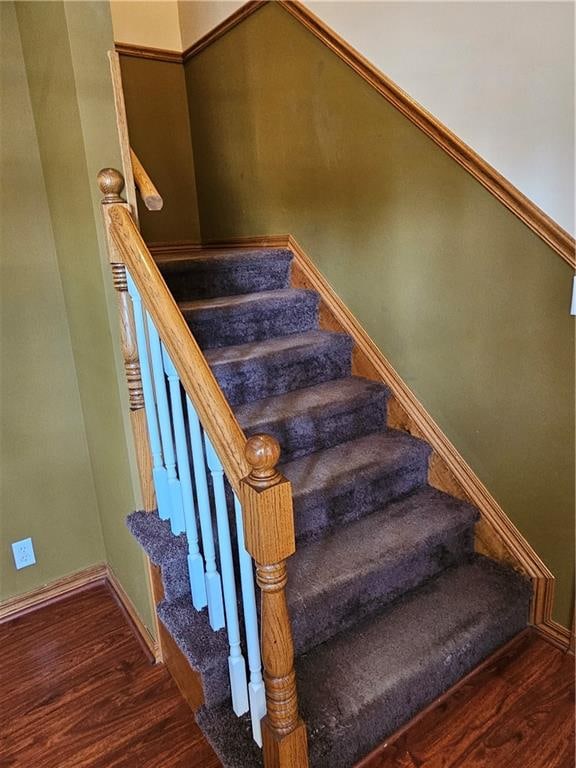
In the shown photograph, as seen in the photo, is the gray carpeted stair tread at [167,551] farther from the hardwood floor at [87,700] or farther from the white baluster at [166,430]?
the hardwood floor at [87,700]

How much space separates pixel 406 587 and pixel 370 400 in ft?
2.36

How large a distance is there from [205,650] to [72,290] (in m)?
1.27

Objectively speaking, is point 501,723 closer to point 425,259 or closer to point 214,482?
point 214,482

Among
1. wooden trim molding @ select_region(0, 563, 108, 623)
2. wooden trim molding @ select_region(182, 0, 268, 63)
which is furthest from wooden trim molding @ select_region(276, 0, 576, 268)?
wooden trim molding @ select_region(0, 563, 108, 623)

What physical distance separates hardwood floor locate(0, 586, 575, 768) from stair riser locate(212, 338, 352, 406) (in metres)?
1.00

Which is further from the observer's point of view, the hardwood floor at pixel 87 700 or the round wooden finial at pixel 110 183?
the hardwood floor at pixel 87 700

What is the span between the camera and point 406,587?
177 cm

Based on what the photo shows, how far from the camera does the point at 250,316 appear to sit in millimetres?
2303

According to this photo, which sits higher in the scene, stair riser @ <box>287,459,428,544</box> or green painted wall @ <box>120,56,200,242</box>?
green painted wall @ <box>120,56,200,242</box>

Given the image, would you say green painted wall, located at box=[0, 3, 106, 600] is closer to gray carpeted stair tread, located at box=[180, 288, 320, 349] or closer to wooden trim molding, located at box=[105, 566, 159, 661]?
wooden trim molding, located at box=[105, 566, 159, 661]

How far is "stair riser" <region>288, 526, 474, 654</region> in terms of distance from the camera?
153 cm

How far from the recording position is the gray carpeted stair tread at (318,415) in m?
1.93

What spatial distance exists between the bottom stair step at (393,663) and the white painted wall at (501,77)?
1183 millimetres

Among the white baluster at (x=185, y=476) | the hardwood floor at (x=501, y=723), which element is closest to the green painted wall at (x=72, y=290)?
the white baluster at (x=185, y=476)
